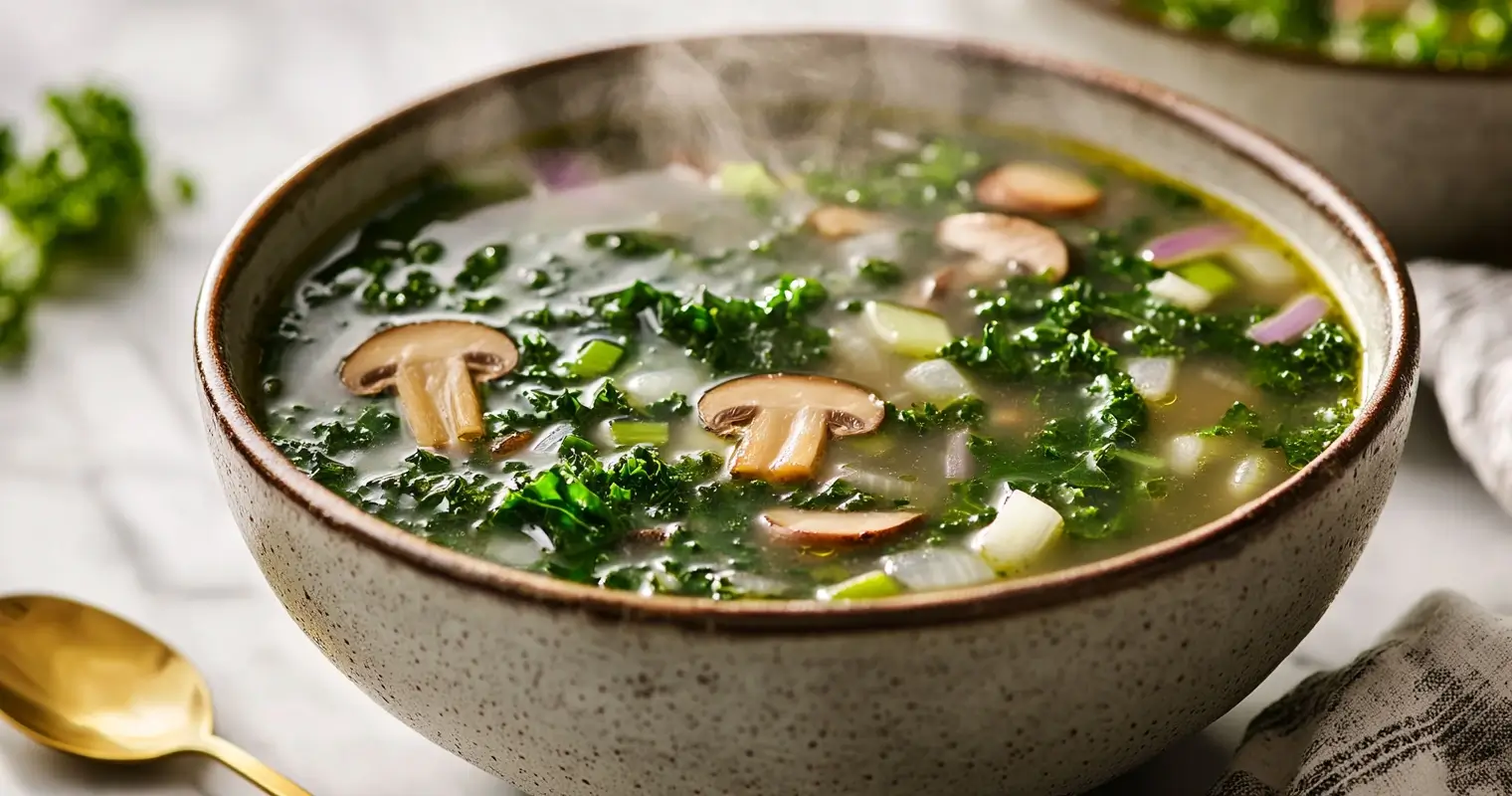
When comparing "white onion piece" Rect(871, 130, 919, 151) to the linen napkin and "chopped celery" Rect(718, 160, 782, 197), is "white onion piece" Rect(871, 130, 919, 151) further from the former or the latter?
the linen napkin

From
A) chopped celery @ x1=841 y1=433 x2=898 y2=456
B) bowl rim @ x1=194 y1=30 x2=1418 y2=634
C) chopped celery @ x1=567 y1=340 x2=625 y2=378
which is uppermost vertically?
bowl rim @ x1=194 y1=30 x2=1418 y2=634

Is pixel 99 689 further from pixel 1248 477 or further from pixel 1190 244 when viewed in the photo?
pixel 1190 244

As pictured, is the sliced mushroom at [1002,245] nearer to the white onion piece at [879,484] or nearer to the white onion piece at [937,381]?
the white onion piece at [937,381]

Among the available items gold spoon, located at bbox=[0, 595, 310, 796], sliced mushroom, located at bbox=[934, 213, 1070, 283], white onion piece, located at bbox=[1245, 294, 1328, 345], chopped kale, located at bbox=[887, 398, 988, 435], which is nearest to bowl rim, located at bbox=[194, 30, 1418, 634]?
white onion piece, located at bbox=[1245, 294, 1328, 345]

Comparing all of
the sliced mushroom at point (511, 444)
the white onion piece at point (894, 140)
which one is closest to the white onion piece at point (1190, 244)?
the white onion piece at point (894, 140)

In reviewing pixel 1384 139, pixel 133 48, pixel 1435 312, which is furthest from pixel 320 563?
pixel 133 48
